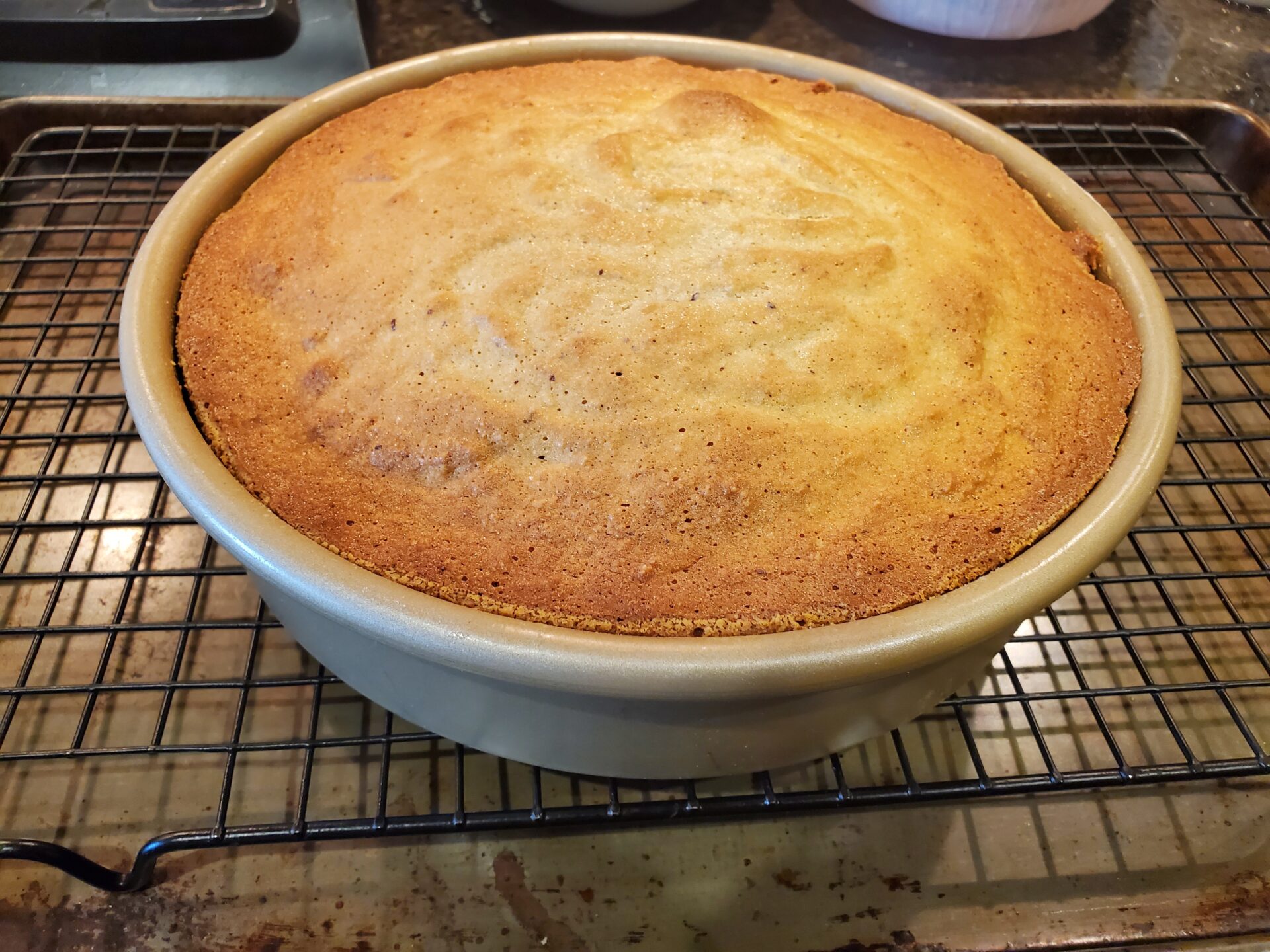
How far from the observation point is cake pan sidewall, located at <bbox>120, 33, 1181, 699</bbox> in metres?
0.69

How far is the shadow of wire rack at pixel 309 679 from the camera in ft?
2.90

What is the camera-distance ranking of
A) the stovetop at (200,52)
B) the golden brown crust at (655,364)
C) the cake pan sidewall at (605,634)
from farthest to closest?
1. the stovetop at (200,52)
2. the golden brown crust at (655,364)
3. the cake pan sidewall at (605,634)

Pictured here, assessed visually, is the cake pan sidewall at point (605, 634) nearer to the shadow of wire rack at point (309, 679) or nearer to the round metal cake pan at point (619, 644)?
the round metal cake pan at point (619, 644)

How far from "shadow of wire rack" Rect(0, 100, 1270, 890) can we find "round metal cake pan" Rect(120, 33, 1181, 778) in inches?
2.7

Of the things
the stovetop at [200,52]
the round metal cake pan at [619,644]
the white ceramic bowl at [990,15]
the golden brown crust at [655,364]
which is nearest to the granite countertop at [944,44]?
the white ceramic bowl at [990,15]

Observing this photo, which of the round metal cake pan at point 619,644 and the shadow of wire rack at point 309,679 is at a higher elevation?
the round metal cake pan at point 619,644

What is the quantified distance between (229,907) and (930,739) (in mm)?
785

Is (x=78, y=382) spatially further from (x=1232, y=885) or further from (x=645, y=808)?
(x=1232, y=885)

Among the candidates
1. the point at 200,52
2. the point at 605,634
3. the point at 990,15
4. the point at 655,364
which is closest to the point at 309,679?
the point at 605,634

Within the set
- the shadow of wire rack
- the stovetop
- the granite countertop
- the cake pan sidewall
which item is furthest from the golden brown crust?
the granite countertop

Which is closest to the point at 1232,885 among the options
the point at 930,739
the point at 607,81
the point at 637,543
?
the point at 930,739

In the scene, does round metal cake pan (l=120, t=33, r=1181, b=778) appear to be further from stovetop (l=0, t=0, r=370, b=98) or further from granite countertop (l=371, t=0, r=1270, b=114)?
granite countertop (l=371, t=0, r=1270, b=114)

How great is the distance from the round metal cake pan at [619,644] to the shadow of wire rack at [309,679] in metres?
0.07

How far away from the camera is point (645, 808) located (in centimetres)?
84
